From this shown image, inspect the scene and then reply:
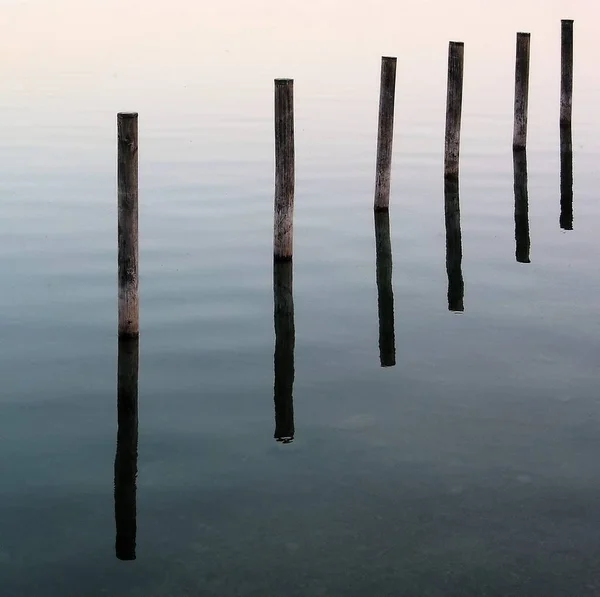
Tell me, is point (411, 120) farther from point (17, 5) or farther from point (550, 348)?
point (17, 5)

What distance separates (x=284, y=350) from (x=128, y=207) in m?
2.40

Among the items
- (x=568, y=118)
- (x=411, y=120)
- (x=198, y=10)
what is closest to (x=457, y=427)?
(x=568, y=118)

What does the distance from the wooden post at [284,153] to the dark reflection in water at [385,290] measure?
58.6 inches

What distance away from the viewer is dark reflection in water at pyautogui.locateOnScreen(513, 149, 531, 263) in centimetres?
1734

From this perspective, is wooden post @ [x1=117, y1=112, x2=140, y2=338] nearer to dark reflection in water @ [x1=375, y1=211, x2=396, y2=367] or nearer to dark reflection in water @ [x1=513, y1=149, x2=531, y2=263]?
dark reflection in water @ [x1=375, y1=211, x2=396, y2=367]

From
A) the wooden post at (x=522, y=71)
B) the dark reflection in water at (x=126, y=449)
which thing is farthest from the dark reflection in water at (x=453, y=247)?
the dark reflection in water at (x=126, y=449)

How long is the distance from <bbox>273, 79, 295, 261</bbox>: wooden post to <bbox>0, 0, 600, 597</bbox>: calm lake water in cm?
A: 86

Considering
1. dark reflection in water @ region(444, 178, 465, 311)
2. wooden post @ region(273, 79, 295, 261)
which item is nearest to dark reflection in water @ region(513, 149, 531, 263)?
dark reflection in water @ region(444, 178, 465, 311)

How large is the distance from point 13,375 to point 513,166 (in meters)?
13.2

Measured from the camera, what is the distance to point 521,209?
778 inches

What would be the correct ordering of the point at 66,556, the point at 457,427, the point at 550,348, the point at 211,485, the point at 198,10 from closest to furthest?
the point at 66,556, the point at 211,485, the point at 457,427, the point at 550,348, the point at 198,10

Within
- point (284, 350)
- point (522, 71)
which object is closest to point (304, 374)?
point (284, 350)

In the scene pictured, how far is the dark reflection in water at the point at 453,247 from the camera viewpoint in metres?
14.9

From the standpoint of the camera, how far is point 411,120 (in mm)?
29625
